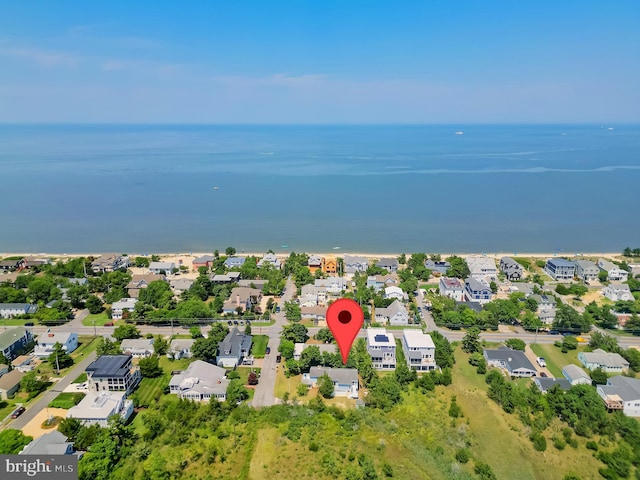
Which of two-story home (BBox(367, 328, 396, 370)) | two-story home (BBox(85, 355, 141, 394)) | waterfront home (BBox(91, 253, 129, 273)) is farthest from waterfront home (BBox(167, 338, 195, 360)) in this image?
waterfront home (BBox(91, 253, 129, 273))

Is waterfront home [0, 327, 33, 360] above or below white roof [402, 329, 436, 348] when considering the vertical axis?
below

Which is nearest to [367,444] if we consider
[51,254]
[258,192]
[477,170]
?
[51,254]

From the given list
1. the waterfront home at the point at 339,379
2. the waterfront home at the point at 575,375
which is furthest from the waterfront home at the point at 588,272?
the waterfront home at the point at 339,379

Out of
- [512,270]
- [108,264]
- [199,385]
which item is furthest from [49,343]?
[512,270]

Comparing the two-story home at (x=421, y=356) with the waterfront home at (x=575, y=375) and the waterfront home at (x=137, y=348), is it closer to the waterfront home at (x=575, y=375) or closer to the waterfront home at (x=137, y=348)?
the waterfront home at (x=575, y=375)

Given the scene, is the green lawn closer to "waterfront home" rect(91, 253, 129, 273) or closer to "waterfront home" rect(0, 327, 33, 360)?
"waterfront home" rect(0, 327, 33, 360)

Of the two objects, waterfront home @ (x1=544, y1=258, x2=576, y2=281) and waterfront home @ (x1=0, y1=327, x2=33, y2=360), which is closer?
waterfront home @ (x1=0, y1=327, x2=33, y2=360)

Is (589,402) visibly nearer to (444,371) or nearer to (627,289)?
(444,371)
